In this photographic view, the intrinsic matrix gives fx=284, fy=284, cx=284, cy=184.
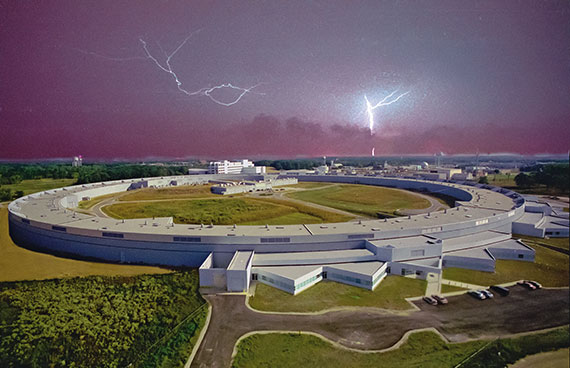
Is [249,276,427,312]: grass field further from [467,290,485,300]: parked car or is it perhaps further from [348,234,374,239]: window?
[348,234,374,239]: window

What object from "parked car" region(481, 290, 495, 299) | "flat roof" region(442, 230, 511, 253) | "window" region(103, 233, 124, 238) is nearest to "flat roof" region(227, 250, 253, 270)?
"window" region(103, 233, 124, 238)

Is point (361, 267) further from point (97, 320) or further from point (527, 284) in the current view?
point (97, 320)

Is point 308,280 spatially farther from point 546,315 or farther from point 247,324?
point 546,315

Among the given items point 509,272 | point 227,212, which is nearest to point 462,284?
point 509,272

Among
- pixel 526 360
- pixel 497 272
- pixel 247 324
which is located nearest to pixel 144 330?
pixel 247 324

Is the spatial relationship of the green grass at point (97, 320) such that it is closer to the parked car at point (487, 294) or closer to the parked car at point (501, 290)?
the parked car at point (487, 294)

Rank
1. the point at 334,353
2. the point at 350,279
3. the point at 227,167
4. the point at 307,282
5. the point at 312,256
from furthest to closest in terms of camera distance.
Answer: the point at 227,167 → the point at 312,256 → the point at 350,279 → the point at 307,282 → the point at 334,353

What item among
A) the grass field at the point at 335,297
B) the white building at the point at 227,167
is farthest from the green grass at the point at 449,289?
the white building at the point at 227,167
